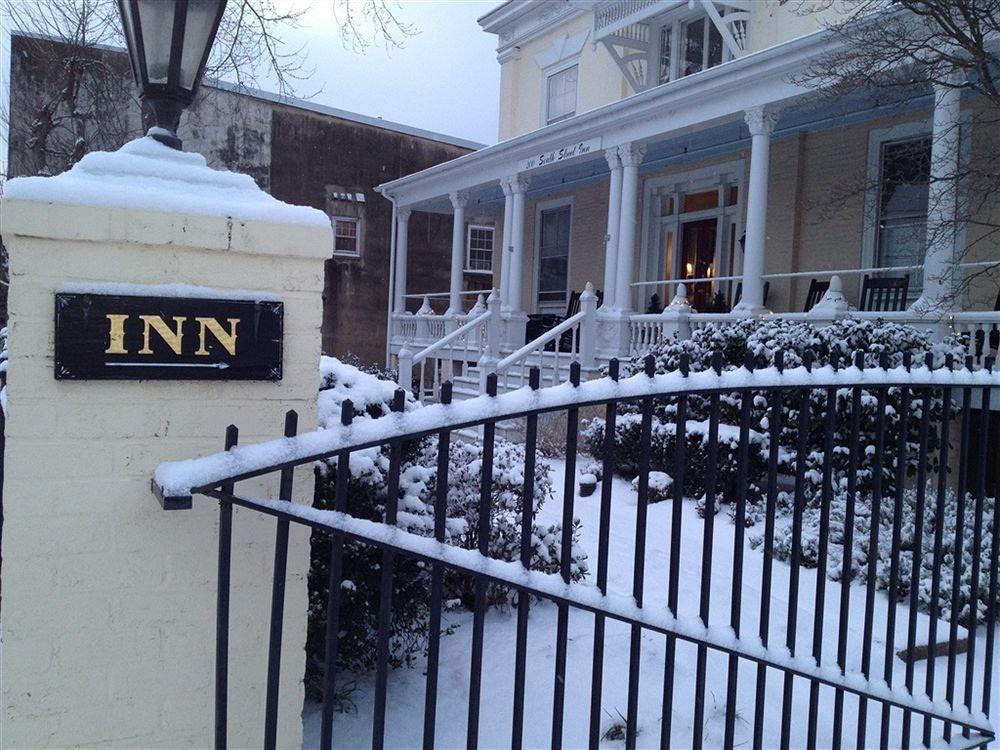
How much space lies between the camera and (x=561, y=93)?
17078 millimetres

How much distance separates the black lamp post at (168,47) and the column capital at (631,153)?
10238 millimetres

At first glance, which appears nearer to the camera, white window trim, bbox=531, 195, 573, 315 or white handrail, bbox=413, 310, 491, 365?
white handrail, bbox=413, 310, 491, 365

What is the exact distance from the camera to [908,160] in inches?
412

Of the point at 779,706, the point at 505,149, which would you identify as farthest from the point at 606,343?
the point at 779,706

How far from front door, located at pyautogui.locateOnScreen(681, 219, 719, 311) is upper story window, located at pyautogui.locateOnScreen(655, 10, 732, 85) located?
2515 millimetres

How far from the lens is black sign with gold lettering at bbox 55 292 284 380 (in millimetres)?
2049

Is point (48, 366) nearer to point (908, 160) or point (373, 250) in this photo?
point (908, 160)

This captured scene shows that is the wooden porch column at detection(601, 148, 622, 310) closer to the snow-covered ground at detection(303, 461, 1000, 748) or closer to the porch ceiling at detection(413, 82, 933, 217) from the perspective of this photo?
the porch ceiling at detection(413, 82, 933, 217)

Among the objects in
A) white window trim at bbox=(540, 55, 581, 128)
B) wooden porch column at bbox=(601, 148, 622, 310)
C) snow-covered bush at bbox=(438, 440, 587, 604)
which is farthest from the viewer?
white window trim at bbox=(540, 55, 581, 128)

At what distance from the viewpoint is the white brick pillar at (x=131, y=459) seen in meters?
2.04

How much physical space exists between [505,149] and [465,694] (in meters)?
11.8

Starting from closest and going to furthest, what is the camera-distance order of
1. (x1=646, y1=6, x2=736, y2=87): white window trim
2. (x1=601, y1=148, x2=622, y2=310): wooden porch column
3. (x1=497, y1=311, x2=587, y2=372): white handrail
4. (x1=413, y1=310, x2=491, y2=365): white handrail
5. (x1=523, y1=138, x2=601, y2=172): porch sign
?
1. (x1=497, y1=311, x2=587, y2=372): white handrail
2. (x1=601, y1=148, x2=622, y2=310): wooden porch column
3. (x1=413, y1=310, x2=491, y2=365): white handrail
4. (x1=523, y1=138, x2=601, y2=172): porch sign
5. (x1=646, y1=6, x2=736, y2=87): white window trim

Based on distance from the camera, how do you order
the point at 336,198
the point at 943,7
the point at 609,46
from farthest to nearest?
1. the point at 336,198
2. the point at 609,46
3. the point at 943,7

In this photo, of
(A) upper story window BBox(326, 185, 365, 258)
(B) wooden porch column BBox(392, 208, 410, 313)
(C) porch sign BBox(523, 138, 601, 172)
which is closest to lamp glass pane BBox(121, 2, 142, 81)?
(C) porch sign BBox(523, 138, 601, 172)
